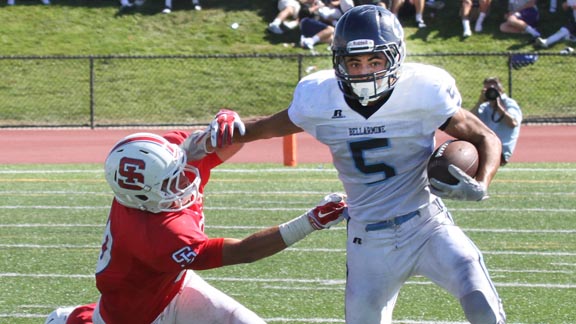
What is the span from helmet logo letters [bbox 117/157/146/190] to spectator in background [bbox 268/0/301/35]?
15907 millimetres

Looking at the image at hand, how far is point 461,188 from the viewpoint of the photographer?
13.2 feet

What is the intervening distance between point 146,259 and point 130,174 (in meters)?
0.35

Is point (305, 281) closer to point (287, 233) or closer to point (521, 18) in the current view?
point (287, 233)

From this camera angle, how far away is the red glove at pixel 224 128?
4504 millimetres

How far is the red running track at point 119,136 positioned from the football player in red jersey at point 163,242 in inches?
345

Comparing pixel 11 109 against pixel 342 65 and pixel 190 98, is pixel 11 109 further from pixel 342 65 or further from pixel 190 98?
pixel 342 65

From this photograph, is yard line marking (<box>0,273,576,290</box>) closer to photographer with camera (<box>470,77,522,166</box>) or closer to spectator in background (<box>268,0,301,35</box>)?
photographer with camera (<box>470,77,522,166</box>)

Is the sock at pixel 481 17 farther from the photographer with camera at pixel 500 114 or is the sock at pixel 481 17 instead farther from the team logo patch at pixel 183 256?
the team logo patch at pixel 183 256

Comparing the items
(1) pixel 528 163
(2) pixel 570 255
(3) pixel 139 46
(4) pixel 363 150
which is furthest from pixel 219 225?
(3) pixel 139 46

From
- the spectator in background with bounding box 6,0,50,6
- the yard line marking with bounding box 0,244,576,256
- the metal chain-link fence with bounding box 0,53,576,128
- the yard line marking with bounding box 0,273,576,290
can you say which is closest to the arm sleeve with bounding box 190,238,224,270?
the yard line marking with bounding box 0,273,576,290

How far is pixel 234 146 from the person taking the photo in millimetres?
4770

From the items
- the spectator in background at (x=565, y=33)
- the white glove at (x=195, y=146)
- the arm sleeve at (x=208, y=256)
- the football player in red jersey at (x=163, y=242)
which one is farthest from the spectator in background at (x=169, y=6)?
the arm sleeve at (x=208, y=256)

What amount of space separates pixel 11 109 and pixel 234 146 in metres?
14.3

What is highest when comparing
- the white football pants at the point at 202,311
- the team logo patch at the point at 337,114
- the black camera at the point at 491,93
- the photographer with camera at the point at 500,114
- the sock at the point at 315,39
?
the team logo patch at the point at 337,114
